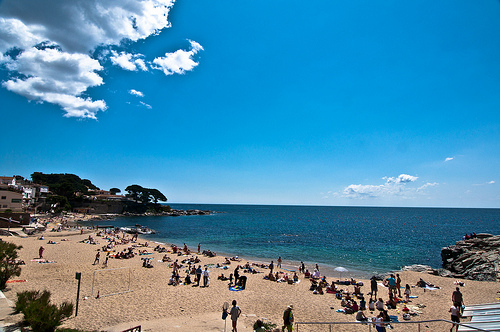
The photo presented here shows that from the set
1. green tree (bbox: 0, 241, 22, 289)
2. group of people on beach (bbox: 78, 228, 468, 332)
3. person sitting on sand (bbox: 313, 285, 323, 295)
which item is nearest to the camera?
group of people on beach (bbox: 78, 228, 468, 332)

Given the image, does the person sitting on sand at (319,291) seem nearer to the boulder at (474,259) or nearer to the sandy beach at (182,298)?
the sandy beach at (182,298)

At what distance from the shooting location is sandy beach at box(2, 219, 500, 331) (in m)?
11.3

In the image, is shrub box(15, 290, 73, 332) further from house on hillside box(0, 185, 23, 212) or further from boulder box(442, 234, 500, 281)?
house on hillside box(0, 185, 23, 212)

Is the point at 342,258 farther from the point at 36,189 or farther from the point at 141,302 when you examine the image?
the point at 36,189

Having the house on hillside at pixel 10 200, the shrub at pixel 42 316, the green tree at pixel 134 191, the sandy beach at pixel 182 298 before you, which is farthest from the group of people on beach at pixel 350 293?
the green tree at pixel 134 191

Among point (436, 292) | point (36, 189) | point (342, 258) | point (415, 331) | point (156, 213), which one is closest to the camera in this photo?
point (415, 331)

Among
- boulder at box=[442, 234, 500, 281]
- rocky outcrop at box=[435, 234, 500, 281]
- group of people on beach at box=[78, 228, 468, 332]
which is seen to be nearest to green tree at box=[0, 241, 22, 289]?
group of people on beach at box=[78, 228, 468, 332]

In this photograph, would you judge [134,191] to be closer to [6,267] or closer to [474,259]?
[6,267]

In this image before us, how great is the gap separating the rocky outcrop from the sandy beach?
2.17 metres

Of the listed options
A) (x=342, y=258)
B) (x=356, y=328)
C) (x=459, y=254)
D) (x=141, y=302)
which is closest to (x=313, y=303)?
(x=356, y=328)

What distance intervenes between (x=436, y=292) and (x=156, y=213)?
109 meters

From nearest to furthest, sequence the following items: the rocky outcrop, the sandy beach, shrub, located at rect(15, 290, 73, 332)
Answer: shrub, located at rect(15, 290, 73, 332)
the sandy beach
the rocky outcrop

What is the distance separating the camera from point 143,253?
3000cm

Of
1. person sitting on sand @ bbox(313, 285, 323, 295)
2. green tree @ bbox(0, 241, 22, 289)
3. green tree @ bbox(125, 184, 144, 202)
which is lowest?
person sitting on sand @ bbox(313, 285, 323, 295)
